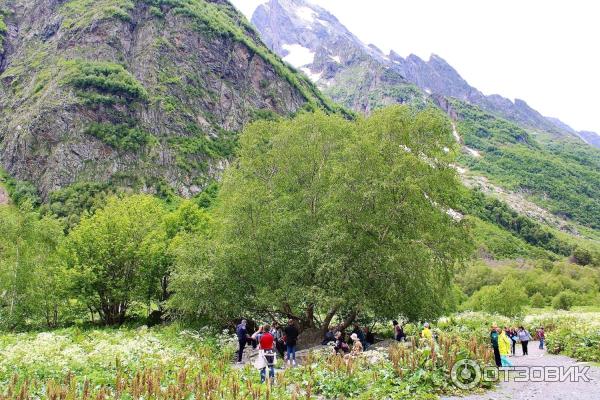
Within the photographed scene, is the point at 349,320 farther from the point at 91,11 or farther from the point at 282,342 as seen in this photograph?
the point at 91,11

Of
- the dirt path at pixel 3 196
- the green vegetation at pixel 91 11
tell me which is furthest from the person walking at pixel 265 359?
the green vegetation at pixel 91 11

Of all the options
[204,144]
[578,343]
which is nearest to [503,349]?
[578,343]

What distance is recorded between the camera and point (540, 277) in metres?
121

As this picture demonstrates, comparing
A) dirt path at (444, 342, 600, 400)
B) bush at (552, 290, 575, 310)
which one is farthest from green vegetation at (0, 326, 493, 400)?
bush at (552, 290, 575, 310)

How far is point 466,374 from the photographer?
18.6m

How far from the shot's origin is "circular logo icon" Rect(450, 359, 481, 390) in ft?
60.0

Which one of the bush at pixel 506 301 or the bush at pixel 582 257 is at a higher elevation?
the bush at pixel 582 257

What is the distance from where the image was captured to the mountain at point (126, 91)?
135 meters

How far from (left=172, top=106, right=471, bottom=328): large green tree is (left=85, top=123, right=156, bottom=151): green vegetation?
112914 mm

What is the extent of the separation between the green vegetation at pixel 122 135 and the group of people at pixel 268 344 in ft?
390

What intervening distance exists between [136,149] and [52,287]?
105 m

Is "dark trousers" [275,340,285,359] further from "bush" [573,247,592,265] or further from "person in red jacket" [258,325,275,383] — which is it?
"bush" [573,247,592,265]

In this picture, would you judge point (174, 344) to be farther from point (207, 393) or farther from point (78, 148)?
point (78, 148)

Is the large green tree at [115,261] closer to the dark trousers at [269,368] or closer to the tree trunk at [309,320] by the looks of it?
the tree trunk at [309,320]
